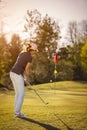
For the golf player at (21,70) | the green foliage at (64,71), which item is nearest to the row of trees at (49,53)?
the green foliage at (64,71)

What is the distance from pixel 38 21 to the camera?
60031mm

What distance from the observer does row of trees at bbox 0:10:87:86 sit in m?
50.0

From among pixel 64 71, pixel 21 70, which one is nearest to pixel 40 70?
pixel 64 71

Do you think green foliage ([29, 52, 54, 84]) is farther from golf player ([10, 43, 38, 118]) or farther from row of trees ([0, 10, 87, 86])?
golf player ([10, 43, 38, 118])

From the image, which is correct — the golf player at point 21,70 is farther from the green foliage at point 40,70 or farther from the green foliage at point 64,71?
the green foliage at point 64,71

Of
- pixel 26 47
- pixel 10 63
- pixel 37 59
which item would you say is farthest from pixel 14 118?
pixel 10 63

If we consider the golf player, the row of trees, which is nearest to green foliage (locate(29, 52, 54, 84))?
the row of trees

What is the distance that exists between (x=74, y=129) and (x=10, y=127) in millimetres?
1581

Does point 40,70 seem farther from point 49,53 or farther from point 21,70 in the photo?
point 21,70

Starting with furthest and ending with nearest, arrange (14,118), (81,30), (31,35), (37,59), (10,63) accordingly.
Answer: (81,30), (10,63), (31,35), (37,59), (14,118)

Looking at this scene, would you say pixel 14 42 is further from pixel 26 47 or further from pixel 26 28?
pixel 26 47

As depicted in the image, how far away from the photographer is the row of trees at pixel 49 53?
1969 inches

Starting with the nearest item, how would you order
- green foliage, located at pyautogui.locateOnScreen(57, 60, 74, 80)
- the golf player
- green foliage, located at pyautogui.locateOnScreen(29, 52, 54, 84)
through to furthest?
the golf player → green foliage, located at pyautogui.locateOnScreen(29, 52, 54, 84) → green foliage, located at pyautogui.locateOnScreen(57, 60, 74, 80)

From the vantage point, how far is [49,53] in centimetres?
6122
